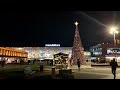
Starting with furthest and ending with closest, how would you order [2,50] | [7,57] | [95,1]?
[7,57] → [2,50] → [95,1]

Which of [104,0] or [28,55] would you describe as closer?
[104,0]

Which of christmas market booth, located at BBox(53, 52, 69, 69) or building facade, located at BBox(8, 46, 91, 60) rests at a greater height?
building facade, located at BBox(8, 46, 91, 60)

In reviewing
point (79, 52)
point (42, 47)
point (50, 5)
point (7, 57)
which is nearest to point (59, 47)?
point (42, 47)

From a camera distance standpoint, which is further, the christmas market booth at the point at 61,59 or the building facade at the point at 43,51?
the building facade at the point at 43,51

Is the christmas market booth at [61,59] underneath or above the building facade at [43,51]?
underneath

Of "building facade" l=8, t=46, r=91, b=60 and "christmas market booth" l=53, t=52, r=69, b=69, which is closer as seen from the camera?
"christmas market booth" l=53, t=52, r=69, b=69

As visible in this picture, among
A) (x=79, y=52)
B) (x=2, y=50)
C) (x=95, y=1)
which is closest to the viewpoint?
(x=95, y=1)

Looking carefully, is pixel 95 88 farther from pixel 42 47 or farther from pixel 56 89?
pixel 42 47

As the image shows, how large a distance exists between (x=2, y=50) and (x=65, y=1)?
58.0 meters

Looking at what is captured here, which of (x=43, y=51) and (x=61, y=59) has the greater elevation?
(x=43, y=51)

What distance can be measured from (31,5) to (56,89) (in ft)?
15.0

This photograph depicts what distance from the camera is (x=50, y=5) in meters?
13.3

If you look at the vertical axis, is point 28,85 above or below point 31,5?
below

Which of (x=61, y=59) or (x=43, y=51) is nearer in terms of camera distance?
(x=61, y=59)
